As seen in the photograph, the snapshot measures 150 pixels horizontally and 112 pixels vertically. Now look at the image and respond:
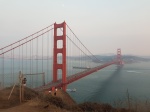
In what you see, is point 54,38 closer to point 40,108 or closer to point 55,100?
point 55,100

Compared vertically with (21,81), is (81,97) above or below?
below

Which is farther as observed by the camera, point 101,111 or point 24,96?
point 24,96

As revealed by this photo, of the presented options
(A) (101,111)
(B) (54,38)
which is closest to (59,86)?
(B) (54,38)

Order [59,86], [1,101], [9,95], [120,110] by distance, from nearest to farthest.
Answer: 1. [120,110]
2. [1,101]
3. [9,95]
4. [59,86]

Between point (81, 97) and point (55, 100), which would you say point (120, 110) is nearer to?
point (55, 100)

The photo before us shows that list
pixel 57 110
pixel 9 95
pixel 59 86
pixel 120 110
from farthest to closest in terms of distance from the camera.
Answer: pixel 59 86 < pixel 9 95 < pixel 120 110 < pixel 57 110

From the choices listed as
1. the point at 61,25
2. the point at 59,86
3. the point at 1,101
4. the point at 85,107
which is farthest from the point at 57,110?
the point at 61,25

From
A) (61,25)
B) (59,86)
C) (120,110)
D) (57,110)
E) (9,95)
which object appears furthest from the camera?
(61,25)

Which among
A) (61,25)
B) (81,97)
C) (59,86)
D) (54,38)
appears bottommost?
(81,97)

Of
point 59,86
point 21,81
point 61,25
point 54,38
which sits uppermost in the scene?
point 61,25
